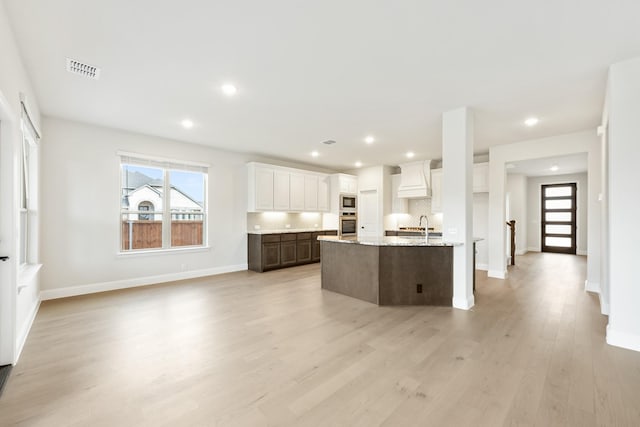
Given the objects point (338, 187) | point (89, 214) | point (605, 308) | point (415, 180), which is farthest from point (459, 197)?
point (89, 214)

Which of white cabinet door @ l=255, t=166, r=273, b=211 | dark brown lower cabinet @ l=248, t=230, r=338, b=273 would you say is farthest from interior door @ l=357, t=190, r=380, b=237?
white cabinet door @ l=255, t=166, r=273, b=211

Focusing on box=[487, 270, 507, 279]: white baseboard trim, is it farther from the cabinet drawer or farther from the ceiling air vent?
the ceiling air vent

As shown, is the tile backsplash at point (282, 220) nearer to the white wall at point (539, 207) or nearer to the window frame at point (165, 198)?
the window frame at point (165, 198)

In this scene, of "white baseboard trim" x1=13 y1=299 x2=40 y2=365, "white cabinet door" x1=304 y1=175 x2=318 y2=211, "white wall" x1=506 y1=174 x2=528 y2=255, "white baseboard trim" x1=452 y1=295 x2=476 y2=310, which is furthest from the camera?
"white wall" x1=506 y1=174 x2=528 y2=255

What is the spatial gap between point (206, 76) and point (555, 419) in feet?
13.3

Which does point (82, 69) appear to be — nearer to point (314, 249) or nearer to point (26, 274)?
point (26, 274)

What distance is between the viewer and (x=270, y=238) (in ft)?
21.9

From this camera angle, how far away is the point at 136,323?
343 cm

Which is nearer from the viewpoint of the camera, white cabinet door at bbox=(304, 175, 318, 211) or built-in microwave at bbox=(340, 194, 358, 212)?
white cabinet door at bbox=(304, 175, 318, 211)

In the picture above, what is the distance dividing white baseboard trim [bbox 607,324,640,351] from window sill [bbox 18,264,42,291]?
5.69m

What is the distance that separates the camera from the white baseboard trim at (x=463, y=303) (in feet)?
12.9

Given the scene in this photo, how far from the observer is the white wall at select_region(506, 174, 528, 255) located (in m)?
9.77

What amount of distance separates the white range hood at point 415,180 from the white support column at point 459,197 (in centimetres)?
338

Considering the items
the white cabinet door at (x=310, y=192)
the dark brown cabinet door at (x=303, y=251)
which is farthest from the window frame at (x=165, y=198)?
the white cabinet door at (x=310, y=192)
